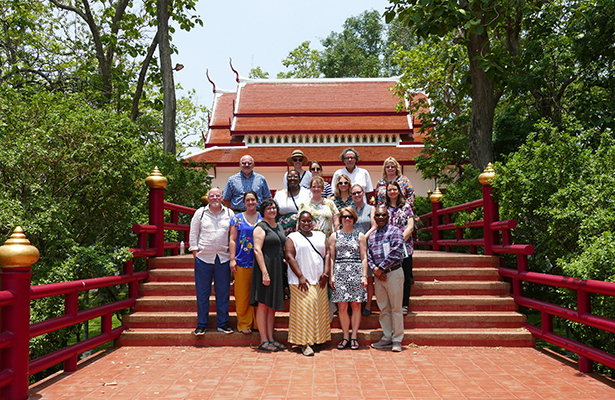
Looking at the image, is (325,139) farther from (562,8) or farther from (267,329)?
(267,329)

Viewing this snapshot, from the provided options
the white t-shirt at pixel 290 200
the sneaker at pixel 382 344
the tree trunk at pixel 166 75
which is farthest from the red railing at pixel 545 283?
the tree trunk at pixel 166 75

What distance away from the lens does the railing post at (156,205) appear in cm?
721

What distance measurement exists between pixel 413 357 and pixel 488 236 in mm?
2598

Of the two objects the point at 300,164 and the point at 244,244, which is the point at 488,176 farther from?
the point at 244,244

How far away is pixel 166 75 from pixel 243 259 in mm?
7447

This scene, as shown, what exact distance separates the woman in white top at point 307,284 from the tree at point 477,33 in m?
5.04

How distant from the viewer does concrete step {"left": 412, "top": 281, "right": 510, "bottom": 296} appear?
6.94m

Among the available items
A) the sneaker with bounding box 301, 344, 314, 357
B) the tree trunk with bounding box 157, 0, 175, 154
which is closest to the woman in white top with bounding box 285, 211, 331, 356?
the sneaker with bounding box 301, 344, 314, 357

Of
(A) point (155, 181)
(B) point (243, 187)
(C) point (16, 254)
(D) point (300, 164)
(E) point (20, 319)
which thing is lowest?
(E) point (20, 319)

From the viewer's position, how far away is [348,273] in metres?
5.97

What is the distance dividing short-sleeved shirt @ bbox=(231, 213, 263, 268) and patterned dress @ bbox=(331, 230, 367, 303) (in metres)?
1.03

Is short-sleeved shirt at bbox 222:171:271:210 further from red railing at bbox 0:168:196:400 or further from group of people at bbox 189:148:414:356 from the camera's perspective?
red railing at bbox 0:168:196:400

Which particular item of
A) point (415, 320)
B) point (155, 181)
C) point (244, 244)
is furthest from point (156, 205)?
point (415, 320)

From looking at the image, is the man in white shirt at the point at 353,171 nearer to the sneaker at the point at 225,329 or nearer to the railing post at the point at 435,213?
the sneaker at the point at 225,329
